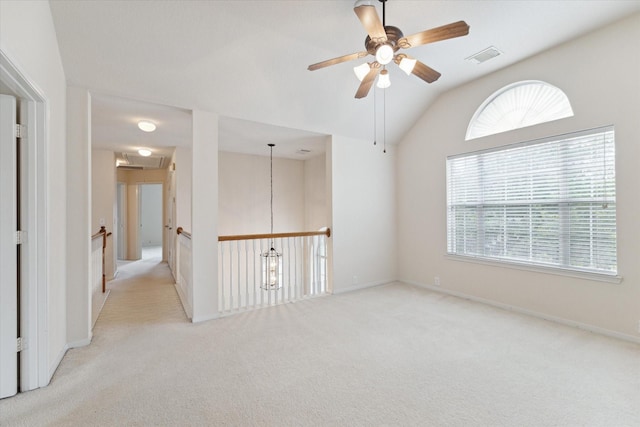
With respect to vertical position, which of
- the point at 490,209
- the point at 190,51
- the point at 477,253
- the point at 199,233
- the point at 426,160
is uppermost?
the point at 190,51

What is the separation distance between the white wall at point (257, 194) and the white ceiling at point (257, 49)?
6.70 feet

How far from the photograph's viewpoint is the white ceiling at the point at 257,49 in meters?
2.46

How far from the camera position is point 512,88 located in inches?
146

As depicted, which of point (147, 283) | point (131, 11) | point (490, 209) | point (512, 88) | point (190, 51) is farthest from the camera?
point (147, 283)

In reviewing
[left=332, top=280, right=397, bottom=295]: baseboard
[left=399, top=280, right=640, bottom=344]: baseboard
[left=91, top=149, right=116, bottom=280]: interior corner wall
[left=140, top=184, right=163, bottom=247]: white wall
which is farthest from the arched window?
[left=140, top=184, right=163, bottom=247]: white wall

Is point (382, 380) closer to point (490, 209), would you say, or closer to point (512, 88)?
point (490, 209)

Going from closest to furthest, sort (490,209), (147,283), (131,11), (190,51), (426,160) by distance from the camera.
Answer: (131,11), (190,51), (490,209), (426,160), (147,283)

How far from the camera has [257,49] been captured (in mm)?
2910

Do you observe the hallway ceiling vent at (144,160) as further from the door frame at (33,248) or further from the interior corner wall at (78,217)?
the door frame at (33,248)

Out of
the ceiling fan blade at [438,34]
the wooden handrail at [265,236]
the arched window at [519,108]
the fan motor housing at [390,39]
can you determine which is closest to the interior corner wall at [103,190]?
the wooden handrail at [265,236]

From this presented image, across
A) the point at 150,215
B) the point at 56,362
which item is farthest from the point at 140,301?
the point at 150,215

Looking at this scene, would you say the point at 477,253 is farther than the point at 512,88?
Yes

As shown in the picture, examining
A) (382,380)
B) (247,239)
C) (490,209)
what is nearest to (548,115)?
(490,209)

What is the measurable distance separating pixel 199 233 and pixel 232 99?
1.62 meters
